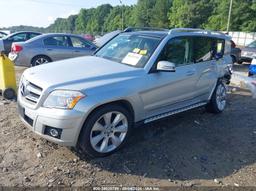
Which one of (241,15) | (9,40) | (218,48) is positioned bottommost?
(9,40)

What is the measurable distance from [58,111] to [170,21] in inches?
2814

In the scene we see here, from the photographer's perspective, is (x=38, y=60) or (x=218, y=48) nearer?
(x=218, y=48)

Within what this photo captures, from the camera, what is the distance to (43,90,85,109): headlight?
11.4 ft

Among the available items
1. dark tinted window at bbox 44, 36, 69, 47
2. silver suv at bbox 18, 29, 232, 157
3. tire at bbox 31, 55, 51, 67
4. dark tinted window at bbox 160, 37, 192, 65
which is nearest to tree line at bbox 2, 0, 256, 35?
dark tinted window at bbox 44, 36, 69, 47

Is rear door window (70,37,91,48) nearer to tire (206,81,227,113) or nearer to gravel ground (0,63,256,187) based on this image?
gravel ground (0,63,256,187)

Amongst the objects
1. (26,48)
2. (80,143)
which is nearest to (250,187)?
Result: (80,143)

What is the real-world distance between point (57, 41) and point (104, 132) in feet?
23.8

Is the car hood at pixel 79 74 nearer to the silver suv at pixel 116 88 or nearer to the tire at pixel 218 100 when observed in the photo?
the silver suv at pixel 116 88

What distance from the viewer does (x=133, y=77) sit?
13.3ft

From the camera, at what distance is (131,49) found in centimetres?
475

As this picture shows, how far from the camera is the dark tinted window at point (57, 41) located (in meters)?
10.1

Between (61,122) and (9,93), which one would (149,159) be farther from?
(9,93)

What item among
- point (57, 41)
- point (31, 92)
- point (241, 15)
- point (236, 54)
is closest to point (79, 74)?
point (31, 92)

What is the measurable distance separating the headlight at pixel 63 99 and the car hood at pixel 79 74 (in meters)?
0.07
